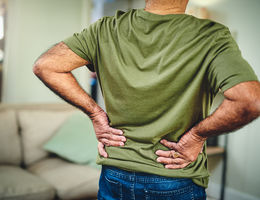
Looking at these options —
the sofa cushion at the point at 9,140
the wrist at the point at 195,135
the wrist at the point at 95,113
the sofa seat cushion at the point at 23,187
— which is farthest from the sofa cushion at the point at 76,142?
the wrist at the point at 195,135

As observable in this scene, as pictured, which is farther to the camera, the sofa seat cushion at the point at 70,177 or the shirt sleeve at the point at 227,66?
the sofa seat cushion at the point at 70,177

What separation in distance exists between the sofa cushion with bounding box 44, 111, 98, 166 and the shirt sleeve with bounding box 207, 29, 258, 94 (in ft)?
5.31

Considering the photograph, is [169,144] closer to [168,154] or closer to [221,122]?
[168,154]

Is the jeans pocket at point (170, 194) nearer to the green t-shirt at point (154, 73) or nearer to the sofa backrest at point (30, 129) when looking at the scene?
the green t-shirt at point (154, 73)

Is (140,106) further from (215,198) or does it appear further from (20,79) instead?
(20,79)

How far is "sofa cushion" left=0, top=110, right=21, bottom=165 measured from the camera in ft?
6.97

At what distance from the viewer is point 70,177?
189cm

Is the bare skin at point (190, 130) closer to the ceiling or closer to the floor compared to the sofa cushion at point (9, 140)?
closer to the ceiling

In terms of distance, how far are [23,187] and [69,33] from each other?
2.13 m

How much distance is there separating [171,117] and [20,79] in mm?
2517

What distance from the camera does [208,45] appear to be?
724mm

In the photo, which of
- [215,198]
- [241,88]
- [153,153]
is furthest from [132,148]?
[215,198]

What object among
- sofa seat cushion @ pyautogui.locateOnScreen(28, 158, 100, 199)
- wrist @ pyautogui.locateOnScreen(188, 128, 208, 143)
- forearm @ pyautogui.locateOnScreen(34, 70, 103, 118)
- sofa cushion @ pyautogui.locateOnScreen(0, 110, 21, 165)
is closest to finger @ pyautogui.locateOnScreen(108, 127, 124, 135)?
forearm @ pyautogui.locateOnScreen(34, 70, 103, 118)

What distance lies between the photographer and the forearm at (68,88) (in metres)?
0.91
